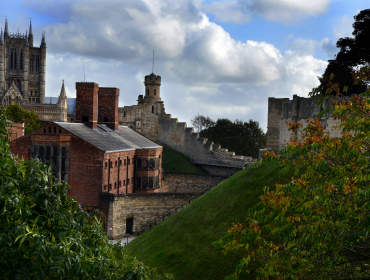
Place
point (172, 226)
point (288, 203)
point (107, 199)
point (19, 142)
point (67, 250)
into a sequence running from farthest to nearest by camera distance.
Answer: point (19, 142), point (107, 199), point (172, 226), point (288, 203), point (67, 250)

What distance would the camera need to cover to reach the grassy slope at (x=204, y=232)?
806 inches

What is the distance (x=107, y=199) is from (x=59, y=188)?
27.4 m

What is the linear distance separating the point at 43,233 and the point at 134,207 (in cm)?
2962

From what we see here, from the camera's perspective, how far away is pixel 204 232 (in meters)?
24.0

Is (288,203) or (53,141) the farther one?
(53,141)

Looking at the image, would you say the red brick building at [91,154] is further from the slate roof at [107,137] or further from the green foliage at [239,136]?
the green foliage at [239,136]

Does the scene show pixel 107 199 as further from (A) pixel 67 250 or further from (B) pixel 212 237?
(A) pixel 67 250

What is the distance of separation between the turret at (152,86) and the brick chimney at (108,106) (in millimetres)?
18596

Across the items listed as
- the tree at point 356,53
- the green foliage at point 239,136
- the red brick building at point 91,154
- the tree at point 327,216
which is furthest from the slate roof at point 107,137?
the tree at point 327,216

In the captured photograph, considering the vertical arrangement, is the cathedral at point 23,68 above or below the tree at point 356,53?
above

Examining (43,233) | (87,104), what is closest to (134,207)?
(87,104)

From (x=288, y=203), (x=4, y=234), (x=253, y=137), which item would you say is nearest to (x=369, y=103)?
(x=288, y=203)

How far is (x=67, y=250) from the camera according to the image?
8.48 meters

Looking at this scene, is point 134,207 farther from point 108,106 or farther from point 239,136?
point 239,136
